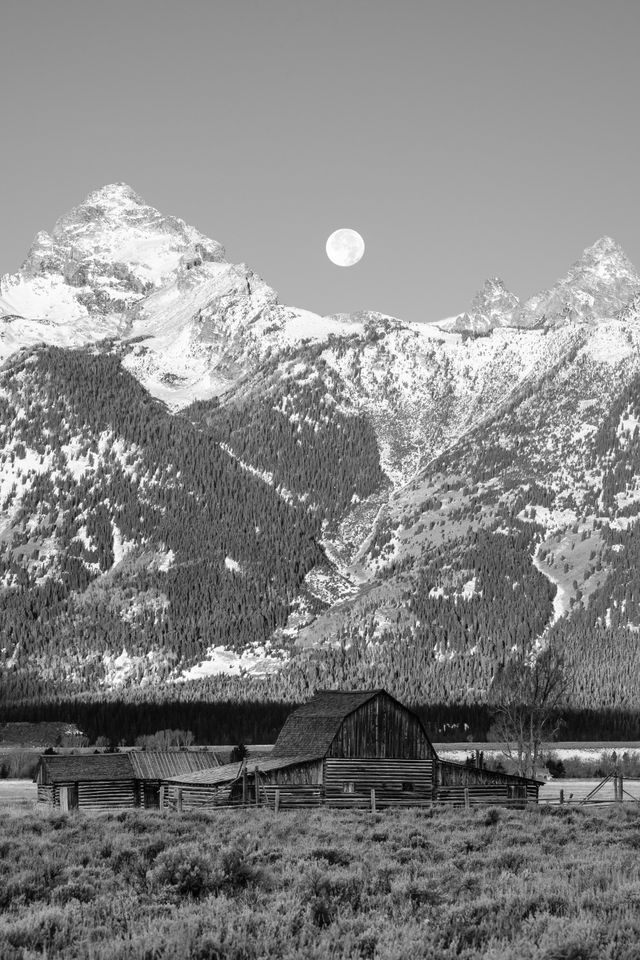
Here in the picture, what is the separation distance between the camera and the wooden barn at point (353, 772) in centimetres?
6347

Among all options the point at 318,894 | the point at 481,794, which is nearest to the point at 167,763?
the point at 481,794

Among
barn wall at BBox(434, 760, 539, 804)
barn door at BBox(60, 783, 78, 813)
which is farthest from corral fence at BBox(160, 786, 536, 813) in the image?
barn door at BBox(60, 783, 78, 813)

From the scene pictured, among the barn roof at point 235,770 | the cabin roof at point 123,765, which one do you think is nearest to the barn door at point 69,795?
the cabin roof at point 123,765

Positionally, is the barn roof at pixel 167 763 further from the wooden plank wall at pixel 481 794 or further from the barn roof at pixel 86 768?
the wooden plank wall at pixel 481 794

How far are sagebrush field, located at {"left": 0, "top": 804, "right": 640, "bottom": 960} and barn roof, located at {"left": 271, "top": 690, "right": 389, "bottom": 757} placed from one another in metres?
27.4

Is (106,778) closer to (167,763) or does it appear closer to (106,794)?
(106,794)

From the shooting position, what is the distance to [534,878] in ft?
89.0

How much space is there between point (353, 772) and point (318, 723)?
13.0ft

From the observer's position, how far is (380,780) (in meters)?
67.2

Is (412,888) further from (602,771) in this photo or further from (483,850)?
(602,771)

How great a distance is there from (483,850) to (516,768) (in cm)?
6868

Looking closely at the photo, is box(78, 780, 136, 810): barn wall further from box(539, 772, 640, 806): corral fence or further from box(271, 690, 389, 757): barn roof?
box(539, 772, 640, 806): corral fence

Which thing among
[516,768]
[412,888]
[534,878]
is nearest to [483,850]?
[534,878]

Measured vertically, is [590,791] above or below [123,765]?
below
